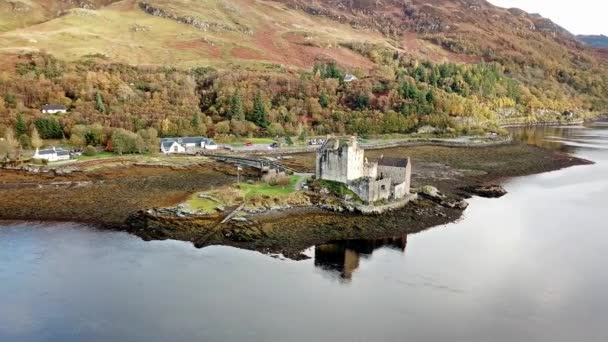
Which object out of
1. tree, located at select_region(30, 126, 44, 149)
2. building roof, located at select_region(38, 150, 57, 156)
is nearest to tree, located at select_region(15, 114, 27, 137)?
tree, located at select_region(30, 126, 44, 149)

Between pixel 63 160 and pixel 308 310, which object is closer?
pixel 308 310

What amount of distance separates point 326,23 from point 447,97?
96.1m

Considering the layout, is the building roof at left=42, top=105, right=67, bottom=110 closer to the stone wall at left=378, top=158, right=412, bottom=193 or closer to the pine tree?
the pine tree

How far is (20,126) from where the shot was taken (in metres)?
68.2

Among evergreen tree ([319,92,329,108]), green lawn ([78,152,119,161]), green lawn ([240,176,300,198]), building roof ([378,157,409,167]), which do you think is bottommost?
green lawn ([240,176,300,198])

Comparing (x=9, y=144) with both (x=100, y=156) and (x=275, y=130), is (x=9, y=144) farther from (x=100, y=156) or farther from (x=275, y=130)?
(x=275, y=130)

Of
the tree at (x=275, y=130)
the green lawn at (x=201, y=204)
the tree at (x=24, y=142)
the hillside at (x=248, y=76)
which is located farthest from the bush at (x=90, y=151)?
the tree at (x=275, y=130)

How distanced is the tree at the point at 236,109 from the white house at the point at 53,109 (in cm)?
2683

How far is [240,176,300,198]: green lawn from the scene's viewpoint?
44.0m

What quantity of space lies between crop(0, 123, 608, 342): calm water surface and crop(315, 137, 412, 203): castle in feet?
20.7

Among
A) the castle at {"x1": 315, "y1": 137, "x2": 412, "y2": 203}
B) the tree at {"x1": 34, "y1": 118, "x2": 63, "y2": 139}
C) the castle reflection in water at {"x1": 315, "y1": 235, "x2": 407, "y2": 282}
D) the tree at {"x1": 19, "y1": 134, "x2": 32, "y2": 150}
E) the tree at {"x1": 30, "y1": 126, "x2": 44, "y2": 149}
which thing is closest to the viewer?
the castle reflection in water at {"x1": 315, "y1": 235, "x2": 407, "y2": 282}

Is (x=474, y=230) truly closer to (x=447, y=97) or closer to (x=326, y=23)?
(x=447, y=97)

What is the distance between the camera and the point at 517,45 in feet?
637

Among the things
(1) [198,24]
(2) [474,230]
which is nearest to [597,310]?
(2) [474,230]
